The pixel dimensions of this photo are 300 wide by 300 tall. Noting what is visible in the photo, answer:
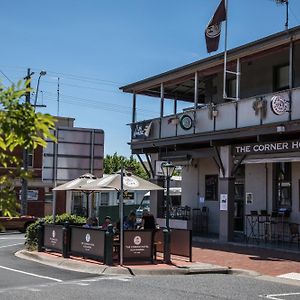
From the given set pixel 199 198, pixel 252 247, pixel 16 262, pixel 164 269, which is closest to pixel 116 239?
pixel 164 269

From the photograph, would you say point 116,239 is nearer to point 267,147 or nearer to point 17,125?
point 267,147

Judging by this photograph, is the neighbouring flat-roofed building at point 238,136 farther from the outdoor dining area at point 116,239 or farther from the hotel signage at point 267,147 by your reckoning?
the outdoor dining area at point 116,239

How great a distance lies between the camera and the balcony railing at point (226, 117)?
57.7 feet

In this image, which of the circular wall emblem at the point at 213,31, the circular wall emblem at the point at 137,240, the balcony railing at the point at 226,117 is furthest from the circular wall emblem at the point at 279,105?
the circular wall emblem at the point at 137,240

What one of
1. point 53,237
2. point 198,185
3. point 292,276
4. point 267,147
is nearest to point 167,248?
point 292,276

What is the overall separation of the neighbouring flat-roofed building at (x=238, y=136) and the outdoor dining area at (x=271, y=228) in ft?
0.15

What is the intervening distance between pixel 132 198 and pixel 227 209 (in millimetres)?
28089

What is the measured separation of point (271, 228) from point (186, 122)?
17.6 ft

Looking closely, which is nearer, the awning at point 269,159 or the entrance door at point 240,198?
the awning at point 269,159

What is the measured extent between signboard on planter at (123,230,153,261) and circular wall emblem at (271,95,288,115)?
6215 millimetres

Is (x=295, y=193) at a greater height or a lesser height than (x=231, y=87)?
lesser

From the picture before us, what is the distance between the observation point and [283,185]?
21.4 metres

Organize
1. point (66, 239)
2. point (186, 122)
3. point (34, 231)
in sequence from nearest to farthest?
point (66, 239) < point (34, 231) < point (186, 122)

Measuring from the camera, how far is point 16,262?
15422 millimetres
